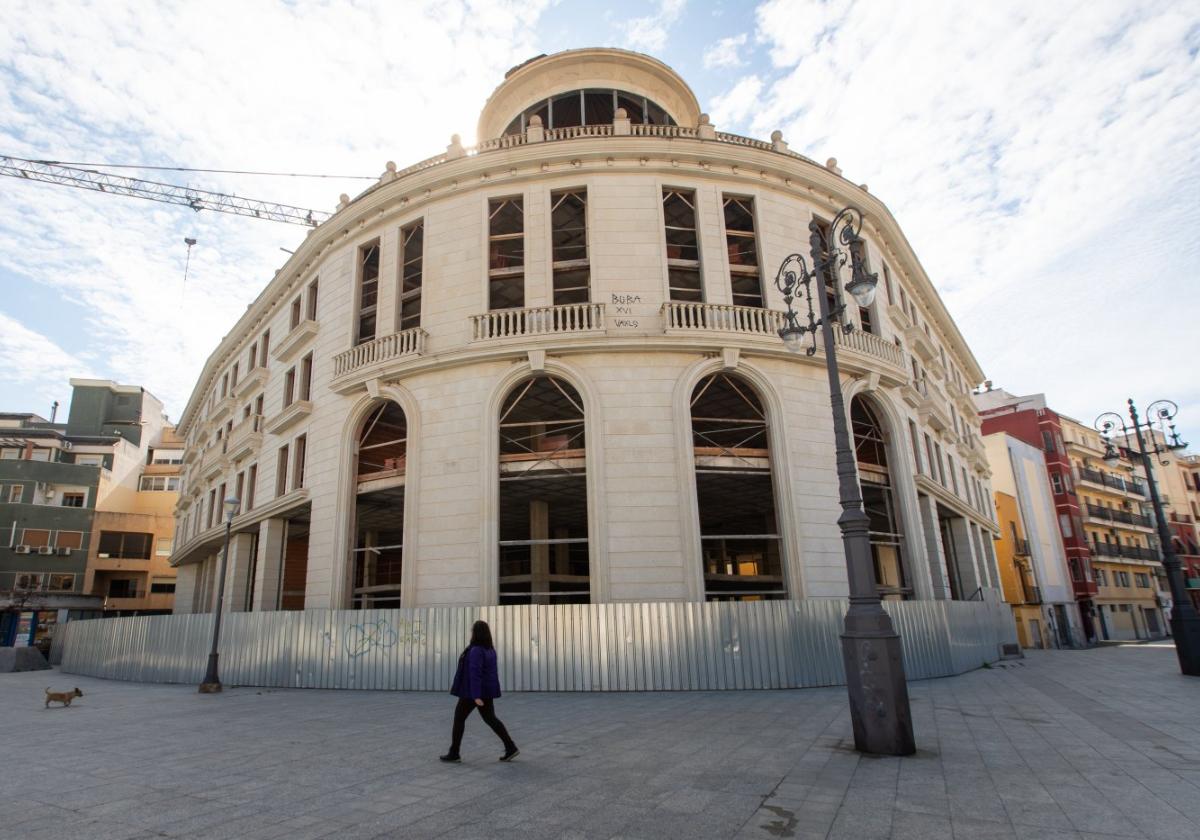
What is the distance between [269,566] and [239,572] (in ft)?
13.9

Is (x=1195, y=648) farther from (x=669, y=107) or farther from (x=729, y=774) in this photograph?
(x=669, y=107)

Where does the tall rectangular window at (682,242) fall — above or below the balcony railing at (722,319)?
above

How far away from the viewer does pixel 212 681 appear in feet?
50.6

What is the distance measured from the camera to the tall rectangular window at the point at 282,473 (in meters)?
23.5

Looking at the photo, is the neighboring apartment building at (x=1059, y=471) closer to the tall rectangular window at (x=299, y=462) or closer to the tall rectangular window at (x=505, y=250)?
the tall rectangular window at (x=505, y=250)

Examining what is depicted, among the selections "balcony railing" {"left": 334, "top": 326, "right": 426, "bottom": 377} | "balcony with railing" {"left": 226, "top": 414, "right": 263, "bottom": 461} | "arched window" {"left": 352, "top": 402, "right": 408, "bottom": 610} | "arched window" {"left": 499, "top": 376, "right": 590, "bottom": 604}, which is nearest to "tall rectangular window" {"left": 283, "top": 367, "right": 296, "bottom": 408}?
"balcony with railing" {"left": 226, "top": 414, "right": 263, "bottom": 461}

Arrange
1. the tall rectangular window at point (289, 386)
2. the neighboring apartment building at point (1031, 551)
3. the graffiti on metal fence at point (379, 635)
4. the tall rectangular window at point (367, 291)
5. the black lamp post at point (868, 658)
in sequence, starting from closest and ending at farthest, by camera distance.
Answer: the black lamp post at point (868, 658) → the graffiti on metal fence at point (379, 635) → the tall rectangular window at point (367, 291) → the tall rectangular window at point (289, 386) → the neighboring apartment building at point (1031, 551)

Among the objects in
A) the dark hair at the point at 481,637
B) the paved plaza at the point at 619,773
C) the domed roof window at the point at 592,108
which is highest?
the domed roof window at the point at 592,108

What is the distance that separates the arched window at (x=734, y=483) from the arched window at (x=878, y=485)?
307 centimetres

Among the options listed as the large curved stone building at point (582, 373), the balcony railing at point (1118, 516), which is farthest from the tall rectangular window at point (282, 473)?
the balcony railing at point (1118, 516)

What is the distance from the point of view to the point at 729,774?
6.40 metres

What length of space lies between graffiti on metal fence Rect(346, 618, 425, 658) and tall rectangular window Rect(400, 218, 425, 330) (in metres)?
9.63

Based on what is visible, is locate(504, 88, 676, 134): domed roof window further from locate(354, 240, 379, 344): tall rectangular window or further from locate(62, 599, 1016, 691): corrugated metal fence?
locate(62, 599, 1016, 691): corrugated metal fence

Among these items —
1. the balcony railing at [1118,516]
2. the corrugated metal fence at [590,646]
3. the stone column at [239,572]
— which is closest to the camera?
the corrugated metal fence at [590,646]
